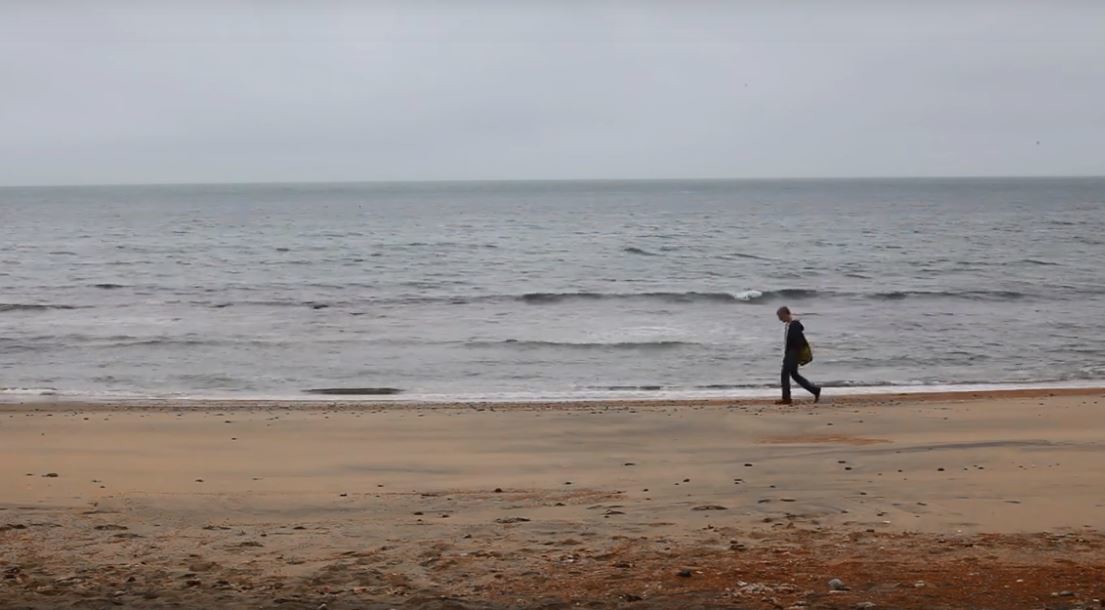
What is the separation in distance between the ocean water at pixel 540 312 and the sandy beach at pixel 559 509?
5.42 m

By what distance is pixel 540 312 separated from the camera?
108ft

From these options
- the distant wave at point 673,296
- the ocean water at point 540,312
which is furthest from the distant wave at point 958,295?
the distant wave at point 673,296

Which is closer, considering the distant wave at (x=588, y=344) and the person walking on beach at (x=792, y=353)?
the person walking on beach at (x=792, y=353)

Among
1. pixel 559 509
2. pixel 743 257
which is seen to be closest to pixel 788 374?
pixel 559 509

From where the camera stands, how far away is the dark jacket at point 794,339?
16.0 metres

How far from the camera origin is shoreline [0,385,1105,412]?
54.1 ft

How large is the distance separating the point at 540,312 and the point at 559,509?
24024 millimetres

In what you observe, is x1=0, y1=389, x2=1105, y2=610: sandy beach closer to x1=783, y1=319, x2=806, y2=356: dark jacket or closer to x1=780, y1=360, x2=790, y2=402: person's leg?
x1=780, y1=360, x2=790, y2=402: person's leg

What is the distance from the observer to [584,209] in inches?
4990

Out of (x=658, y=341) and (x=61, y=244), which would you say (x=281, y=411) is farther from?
(x=61, y=244)

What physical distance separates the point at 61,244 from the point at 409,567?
65.2 meters

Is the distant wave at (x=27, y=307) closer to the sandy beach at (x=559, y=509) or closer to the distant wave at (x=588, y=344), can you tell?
the distant wave at (x=588, y=344)

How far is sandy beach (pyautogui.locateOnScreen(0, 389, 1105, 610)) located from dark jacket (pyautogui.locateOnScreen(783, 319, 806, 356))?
1.30 m

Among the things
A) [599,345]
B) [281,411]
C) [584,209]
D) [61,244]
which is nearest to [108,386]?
[281,411]
